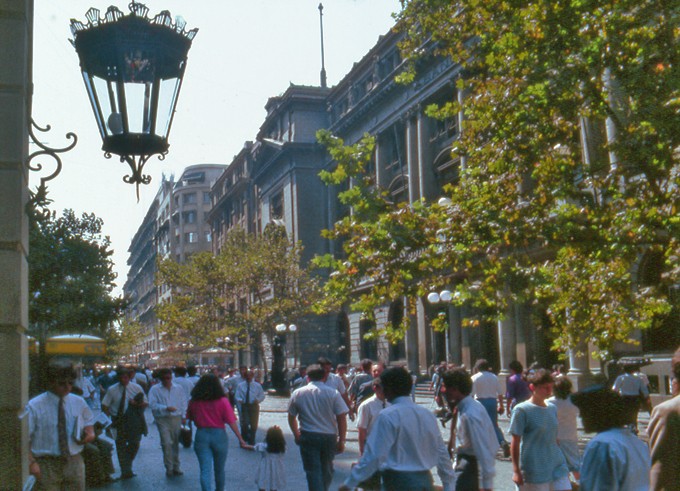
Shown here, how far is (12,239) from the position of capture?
4586 millimetres

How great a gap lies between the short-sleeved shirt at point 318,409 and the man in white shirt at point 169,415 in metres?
4.74

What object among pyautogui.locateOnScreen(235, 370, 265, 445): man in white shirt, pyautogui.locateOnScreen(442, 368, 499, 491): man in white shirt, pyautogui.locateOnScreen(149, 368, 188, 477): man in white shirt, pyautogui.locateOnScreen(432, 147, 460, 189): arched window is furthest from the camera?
pyautogui.locateOnScreen(432, 147, 460, 189): arched window

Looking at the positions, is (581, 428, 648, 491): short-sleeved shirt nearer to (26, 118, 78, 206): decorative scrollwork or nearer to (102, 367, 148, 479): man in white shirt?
Result: (26, 118, 78, 206): decorative scrollwork

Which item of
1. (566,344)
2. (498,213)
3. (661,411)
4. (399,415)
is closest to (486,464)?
(399,415)

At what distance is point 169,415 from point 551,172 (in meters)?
7.17

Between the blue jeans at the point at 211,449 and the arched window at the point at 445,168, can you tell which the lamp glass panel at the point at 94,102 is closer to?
the blue jeans at the point at 211,449

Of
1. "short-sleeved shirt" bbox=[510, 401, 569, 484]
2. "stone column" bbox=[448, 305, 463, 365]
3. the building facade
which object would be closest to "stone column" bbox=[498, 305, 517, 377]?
"stone column" bbox=[448, 305, 463, 365]

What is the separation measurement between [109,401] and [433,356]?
27189mm

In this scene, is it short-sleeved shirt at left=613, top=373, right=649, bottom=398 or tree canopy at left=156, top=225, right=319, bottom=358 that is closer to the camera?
short-sleeved shirt at left=613, top=373, right=649, bottom=398

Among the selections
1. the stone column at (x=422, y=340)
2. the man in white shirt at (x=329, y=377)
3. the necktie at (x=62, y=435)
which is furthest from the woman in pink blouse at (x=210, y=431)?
the stone column at (x=422, y=340)

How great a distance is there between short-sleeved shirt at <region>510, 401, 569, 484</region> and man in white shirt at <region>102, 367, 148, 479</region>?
7934 mm

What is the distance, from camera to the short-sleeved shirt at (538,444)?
7566 mm

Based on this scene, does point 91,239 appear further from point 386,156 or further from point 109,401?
point 109,401

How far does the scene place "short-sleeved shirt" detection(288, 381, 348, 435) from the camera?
9.38 metres
